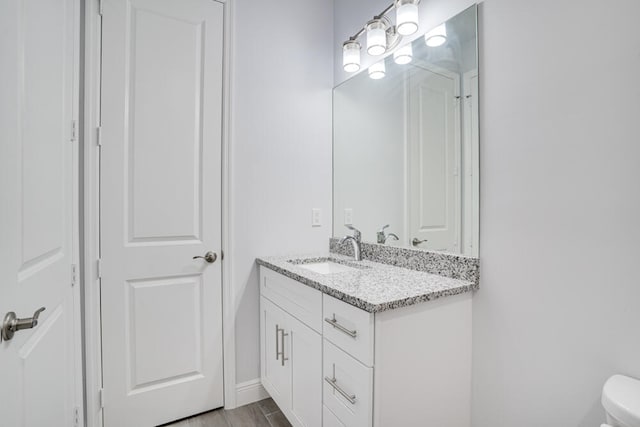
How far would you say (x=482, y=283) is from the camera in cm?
137

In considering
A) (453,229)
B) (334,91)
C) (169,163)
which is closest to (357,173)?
(334,91)

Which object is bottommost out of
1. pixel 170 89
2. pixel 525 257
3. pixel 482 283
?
pixel 482 283

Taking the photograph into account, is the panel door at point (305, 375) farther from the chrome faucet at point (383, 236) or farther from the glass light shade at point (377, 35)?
the glass light shade at point (377, 35)

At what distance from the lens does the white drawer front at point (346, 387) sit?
111cm

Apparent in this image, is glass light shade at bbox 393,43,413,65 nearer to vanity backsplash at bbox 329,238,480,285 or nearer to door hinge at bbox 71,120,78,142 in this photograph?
vanity backsplash at bbox 329,238,480,285

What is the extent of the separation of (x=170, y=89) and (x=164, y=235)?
0.79 m

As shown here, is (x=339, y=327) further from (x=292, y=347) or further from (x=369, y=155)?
(x=369, y=155)

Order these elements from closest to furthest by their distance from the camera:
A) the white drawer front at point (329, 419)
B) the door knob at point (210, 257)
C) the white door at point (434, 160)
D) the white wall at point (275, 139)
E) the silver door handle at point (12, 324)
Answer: the silver door handle at point (12, 324) < the white drawer front at point (329, 419) < the white door at point (434, 160) < the door knob at point (210, 257) < the white wall at point (275, 139)

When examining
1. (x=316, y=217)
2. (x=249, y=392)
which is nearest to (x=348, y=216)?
(x=316, y=217)

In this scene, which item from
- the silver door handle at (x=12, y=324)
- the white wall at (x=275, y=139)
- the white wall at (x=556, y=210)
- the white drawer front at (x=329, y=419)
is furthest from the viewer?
the white wall at (x=275, y=139)

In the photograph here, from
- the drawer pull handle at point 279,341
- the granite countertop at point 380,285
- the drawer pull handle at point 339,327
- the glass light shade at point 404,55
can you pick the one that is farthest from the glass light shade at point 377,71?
the drawer pull handle at point 279,341

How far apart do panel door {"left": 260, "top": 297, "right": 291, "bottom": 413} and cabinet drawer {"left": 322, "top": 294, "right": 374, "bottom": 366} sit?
1.34 ft

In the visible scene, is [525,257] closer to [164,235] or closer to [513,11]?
[513,11]

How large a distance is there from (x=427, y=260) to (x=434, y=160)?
489mm
